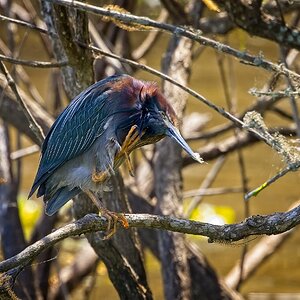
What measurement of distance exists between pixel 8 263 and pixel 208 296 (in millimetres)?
1687

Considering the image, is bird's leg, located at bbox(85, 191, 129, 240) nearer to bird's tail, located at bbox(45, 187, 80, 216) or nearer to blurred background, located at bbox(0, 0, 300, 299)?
bird's tail, located at bbox(45, 187, 80, 216)

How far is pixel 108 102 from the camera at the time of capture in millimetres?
2914

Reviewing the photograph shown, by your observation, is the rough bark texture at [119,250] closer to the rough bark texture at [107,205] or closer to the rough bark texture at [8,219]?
the rough bark texture at [107,205]

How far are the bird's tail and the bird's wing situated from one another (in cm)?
8

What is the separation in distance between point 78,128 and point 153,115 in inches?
9.5

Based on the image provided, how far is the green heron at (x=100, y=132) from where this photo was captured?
2867 millimetres

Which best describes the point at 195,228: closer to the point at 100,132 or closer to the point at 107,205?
the point at 100,132

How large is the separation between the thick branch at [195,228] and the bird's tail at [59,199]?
375 mm

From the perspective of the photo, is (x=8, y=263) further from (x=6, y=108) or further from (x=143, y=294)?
(x=6, y=108)

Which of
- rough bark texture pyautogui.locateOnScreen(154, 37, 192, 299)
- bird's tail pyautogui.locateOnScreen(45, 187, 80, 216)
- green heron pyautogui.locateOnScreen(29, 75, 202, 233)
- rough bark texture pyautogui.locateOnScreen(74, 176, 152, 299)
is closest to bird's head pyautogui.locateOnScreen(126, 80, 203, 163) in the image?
green heron pyautogui.locateOnScreen(29, 75, 202, 233)

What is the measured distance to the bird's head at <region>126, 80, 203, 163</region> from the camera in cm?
285

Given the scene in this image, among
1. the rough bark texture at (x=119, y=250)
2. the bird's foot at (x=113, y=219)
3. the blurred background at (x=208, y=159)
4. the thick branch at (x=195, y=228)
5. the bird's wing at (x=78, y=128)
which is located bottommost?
the thick branch at (x=195, y=228)

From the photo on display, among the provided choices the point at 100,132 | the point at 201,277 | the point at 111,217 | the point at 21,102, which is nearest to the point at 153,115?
the point at 100,132

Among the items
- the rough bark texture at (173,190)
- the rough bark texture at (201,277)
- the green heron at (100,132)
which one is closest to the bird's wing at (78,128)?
the green heron at (100,132)
